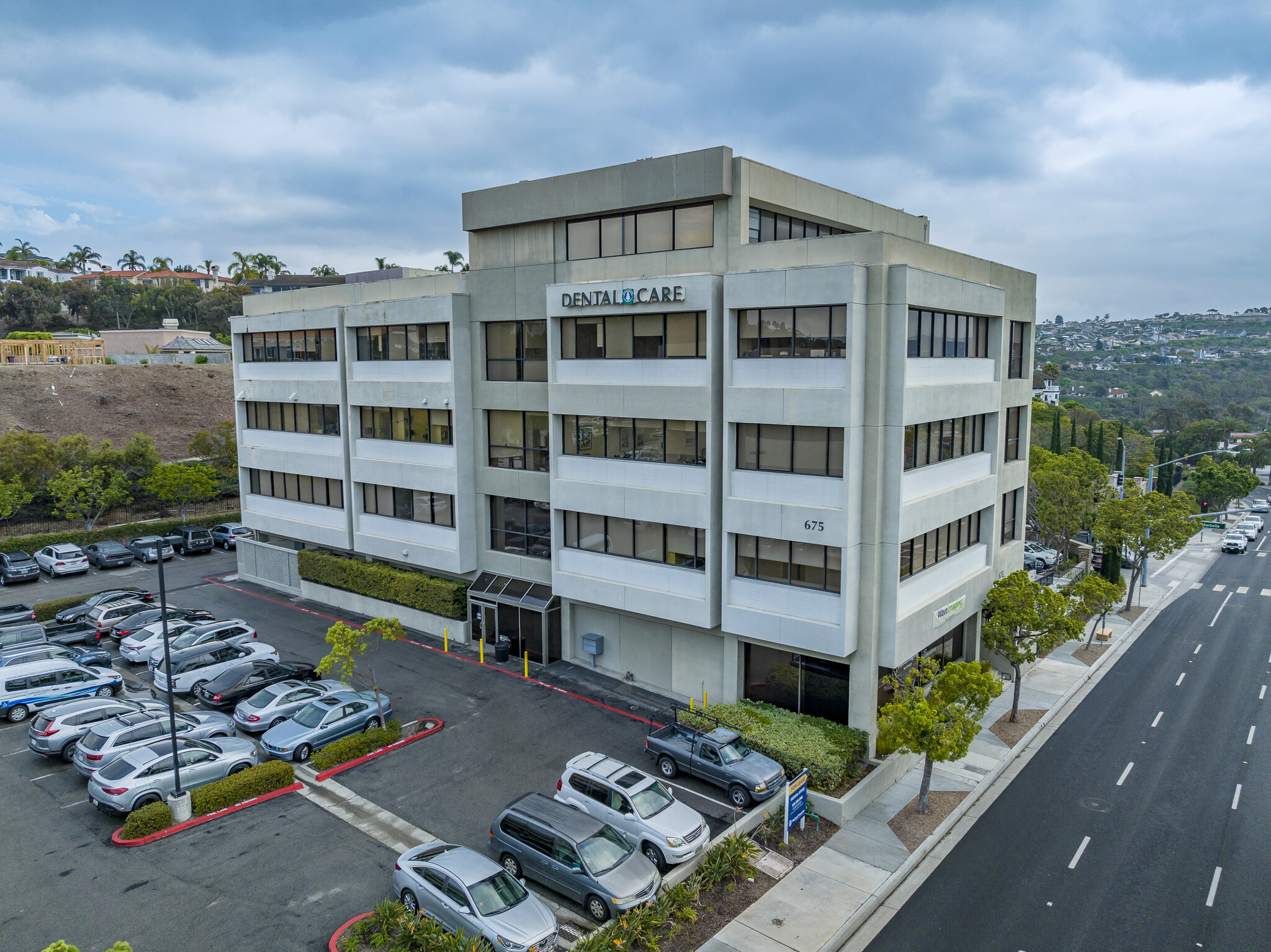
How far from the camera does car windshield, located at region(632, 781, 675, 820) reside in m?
19.1

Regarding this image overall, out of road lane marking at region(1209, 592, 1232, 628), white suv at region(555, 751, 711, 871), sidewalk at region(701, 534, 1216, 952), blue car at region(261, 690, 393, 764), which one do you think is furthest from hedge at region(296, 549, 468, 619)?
road lane marking at region(1209, 592, 1232, 628)

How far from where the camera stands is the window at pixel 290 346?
39125mm

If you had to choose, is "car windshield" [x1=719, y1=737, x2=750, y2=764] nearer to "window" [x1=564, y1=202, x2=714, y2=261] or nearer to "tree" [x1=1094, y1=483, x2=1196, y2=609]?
"window" [x1=564, y1=202, x2=714, y2=261]

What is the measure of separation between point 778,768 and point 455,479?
18827 millimetres

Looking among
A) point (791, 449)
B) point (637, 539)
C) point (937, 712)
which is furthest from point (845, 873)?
point (637, 539)

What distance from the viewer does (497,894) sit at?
1550cm

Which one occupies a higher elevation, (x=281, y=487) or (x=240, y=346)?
(x=240, y=346)

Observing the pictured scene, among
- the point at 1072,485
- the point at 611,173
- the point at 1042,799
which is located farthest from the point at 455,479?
the point at 1072,485

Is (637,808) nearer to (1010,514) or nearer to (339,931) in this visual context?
(339,931)

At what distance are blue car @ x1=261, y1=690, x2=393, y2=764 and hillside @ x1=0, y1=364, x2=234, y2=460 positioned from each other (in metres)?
59.8

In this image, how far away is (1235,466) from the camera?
3396 inches

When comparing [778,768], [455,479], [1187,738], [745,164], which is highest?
[745,164]

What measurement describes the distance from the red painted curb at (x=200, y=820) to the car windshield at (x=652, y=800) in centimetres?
1046

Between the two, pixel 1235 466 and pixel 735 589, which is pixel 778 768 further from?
pixel 1235 466
